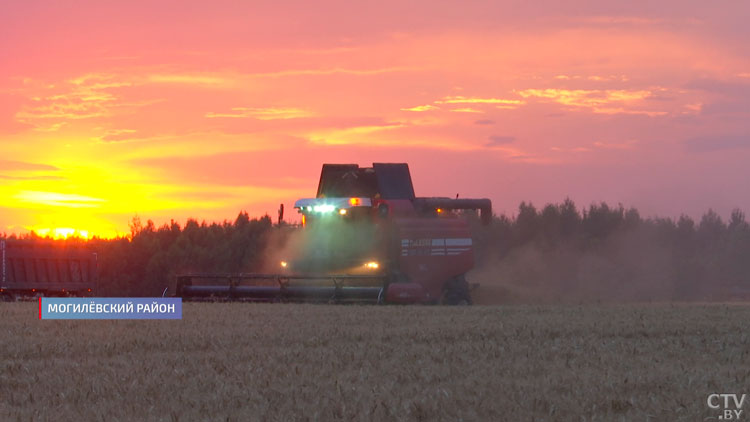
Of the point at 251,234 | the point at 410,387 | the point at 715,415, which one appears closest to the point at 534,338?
the point at 410,387

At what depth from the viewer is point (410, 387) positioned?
9938 mm

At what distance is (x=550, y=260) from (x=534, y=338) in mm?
25044

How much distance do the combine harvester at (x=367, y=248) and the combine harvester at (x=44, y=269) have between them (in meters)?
7.25

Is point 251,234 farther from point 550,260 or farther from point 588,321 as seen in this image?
point 588,321

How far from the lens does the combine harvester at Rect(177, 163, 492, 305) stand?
2570cm

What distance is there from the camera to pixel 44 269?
3344cm

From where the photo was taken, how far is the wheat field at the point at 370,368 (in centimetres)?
886
